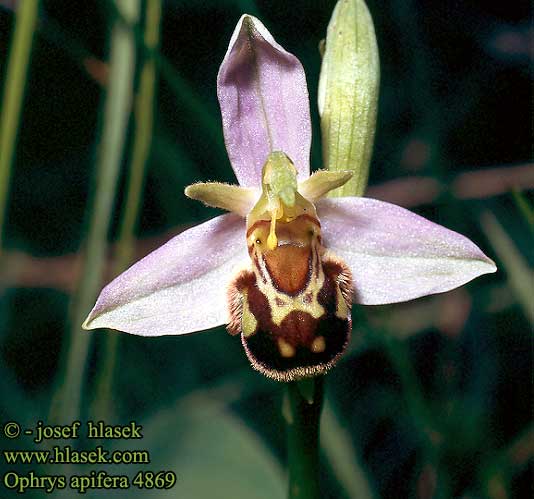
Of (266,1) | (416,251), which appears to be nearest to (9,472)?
(416,251)

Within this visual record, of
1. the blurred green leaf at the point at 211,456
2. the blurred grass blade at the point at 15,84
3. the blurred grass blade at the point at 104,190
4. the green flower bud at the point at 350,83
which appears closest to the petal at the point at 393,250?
the green flower bud at the point at 350,83

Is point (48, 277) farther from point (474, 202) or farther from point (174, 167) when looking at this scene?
point (474, 202)

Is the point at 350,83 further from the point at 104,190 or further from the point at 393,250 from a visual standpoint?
the point at 104,190

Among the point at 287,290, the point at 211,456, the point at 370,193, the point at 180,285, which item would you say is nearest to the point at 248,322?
the point at 287,290

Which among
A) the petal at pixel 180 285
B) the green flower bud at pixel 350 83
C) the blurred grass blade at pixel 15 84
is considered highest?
the blurred grass blade at pixel 15 84

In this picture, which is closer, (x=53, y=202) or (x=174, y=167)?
(x=174, y=167)

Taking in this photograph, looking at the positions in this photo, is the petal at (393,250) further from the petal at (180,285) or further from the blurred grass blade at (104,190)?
the blurred grass blade at (104,190)
